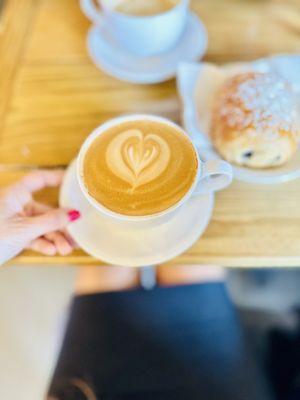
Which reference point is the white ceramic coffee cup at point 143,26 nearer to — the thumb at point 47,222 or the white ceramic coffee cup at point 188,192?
the white ceramic coffee cup at point 188,192

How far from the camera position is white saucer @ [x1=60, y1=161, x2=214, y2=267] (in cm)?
56

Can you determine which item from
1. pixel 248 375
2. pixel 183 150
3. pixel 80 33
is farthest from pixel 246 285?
pixel 80 33

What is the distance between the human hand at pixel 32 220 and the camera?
1.82 ft

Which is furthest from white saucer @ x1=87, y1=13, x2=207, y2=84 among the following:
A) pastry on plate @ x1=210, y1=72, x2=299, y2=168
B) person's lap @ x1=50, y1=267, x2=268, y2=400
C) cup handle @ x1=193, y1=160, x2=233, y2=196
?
person's lap @ x1=50, y1=267, x2=268, y2=400

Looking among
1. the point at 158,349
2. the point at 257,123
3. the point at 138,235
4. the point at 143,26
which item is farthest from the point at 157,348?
the point at 143,26

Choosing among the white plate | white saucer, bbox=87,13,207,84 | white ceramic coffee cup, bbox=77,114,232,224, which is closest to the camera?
white ceramic coffee cup, bbox=77,114,232,224

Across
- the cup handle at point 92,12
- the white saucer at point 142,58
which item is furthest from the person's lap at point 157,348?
the cup handle at point 92,12

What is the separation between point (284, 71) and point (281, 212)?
0.25 meters

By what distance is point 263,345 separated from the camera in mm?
858

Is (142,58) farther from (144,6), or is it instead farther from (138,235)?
(138,235)

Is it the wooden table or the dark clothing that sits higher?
the wooden table

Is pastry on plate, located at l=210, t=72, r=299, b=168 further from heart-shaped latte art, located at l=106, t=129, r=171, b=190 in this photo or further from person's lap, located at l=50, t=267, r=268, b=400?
person's lap, located at l=50, t=267, r=268, b=400

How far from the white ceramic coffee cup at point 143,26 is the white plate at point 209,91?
72mm

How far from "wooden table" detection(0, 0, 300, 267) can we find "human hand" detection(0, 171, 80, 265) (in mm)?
19
